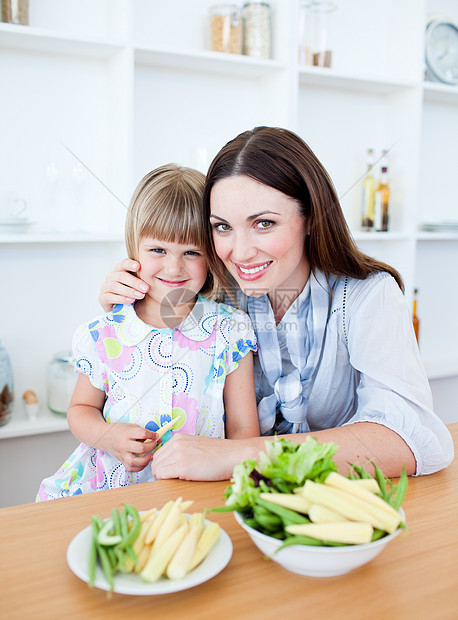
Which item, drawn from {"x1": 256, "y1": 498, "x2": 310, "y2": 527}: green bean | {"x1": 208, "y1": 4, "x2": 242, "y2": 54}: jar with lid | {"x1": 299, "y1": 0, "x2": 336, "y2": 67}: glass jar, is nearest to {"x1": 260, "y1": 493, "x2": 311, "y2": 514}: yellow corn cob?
{"x1": 256, "y1": 498, "x2": 310, "y2": 527}: green bean

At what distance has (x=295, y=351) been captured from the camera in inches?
60.5

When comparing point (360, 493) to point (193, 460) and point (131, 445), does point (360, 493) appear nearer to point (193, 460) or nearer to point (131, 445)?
point (193, 460)

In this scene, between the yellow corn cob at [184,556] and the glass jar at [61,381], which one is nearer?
the yellow corn cob at [184,556]

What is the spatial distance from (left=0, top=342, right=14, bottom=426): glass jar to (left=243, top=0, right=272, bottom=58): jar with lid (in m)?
1.52

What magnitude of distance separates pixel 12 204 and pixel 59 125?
1.35 feet

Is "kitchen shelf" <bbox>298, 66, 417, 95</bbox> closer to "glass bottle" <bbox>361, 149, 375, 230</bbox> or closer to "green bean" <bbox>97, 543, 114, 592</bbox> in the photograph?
"glass bottle" <bbox>361, 149, 375, 230</bbox>

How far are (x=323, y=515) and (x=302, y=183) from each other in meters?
0.85

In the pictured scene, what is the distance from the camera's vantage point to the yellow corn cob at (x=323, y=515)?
0.72 m

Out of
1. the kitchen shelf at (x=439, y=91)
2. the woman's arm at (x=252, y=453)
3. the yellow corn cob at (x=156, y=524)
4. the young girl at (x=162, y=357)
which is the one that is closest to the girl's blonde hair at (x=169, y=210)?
the young girl at (x=162, y=357)

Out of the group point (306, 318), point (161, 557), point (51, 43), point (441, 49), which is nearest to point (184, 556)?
point (161, 557)

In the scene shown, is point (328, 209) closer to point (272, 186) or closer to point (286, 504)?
point (272, 186)

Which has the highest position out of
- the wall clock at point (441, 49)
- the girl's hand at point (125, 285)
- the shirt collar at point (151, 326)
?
the wall clock at point (441, 49)

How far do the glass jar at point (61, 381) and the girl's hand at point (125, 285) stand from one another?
31.5 inches

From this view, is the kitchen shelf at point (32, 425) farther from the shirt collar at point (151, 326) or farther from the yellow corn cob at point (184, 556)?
the yellow corn cob at point (184, 556)
